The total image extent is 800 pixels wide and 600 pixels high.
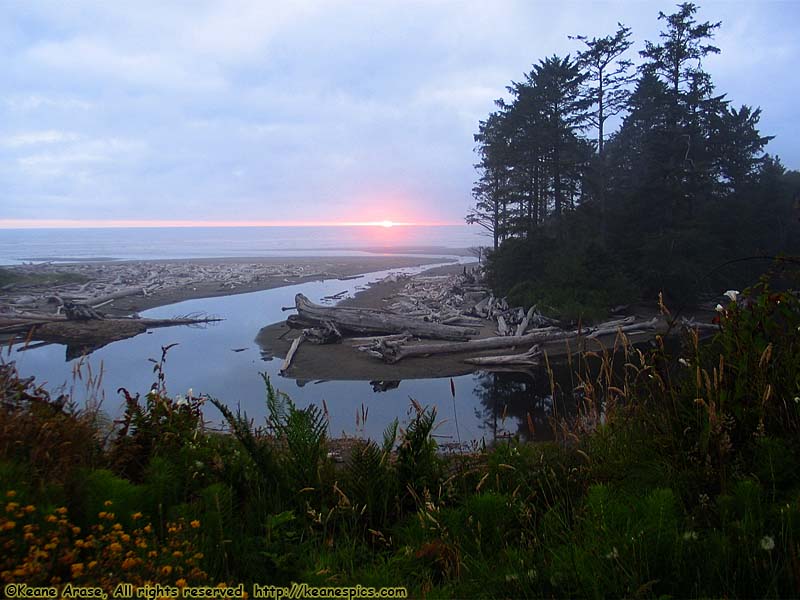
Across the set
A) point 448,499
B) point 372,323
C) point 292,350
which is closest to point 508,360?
point 372,323

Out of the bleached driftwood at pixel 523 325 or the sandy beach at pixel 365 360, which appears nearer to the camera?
the sandy beach at pixel 365 360

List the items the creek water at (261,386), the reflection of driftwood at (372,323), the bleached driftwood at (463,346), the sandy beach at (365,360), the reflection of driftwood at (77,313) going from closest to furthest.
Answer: the creek water at (261,386) → the sandy beach at (365,360) → the bleached driftwood at (463,346) → the reflection of driftwood at (372,323) → the reflection of driftwood at (77,313)

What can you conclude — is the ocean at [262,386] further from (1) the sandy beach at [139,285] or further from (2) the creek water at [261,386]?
(1) the sandy beach at [139,285]

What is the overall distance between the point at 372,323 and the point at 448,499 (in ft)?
49.4

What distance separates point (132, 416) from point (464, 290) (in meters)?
26.4

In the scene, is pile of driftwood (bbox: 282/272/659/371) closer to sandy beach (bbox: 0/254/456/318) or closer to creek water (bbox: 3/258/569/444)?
creek water (bbox: 3/258/569/444)

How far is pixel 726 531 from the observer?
2.48 meters

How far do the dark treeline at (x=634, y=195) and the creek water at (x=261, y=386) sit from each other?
1108cm

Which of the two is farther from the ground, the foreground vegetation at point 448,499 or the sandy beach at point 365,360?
the foreground vegetation at point 448,499

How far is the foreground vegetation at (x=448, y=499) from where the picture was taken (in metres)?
2.26

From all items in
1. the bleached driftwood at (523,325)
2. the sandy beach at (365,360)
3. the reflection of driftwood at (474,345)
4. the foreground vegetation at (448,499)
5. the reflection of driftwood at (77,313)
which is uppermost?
the foreground vegetation at (448,499)

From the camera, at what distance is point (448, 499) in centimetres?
344

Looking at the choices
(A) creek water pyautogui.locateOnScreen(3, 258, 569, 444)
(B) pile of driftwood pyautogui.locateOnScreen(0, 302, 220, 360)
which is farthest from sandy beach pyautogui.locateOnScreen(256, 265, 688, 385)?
(B) pile of driftwood pyautogui.locateOnScreen(0, 302, 220, 360)

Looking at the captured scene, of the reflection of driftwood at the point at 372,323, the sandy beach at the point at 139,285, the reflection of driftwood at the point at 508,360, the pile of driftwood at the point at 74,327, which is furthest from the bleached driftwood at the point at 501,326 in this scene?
the sandy beach at the point at 139,285
